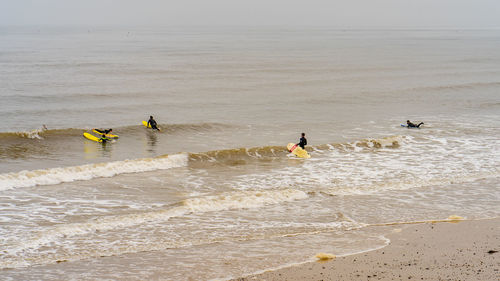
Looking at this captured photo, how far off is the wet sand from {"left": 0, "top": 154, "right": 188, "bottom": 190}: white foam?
12104mm

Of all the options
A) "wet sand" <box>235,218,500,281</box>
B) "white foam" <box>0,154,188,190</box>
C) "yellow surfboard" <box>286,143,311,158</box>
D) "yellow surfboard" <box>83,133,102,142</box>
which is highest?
"yellow surfboard" <box>83,133,102,142</box>

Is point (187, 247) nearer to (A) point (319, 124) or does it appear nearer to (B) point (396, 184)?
(B) point (396, 184)

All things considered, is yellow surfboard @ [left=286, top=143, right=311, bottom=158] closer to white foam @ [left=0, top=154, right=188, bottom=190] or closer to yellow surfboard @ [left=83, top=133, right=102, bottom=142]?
white foam @ [left=0, top=154, right=188, bottom=190]

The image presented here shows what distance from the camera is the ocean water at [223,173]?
13.9m

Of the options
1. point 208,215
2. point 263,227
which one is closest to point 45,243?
point 208,215

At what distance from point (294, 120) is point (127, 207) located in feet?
65.7

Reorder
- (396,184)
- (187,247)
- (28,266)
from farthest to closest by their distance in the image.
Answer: (396,184)
(187,247)
(28,266)

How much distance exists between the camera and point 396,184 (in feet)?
68.5

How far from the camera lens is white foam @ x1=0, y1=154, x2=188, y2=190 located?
20.8 meters

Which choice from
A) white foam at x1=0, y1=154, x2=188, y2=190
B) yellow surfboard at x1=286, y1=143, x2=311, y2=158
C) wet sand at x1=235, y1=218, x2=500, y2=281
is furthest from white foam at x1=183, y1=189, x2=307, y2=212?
yellow surfboard at x1=286, y1=143, x2=311, y2=158

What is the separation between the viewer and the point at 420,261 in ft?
40.6

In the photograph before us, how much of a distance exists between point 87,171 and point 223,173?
18.8ft

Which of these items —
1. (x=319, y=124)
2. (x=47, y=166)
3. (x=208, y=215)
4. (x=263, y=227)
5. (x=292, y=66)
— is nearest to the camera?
(x=263, y=227)

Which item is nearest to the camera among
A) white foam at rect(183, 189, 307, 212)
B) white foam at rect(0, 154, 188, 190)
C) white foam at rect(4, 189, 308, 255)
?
white foam at rect(4, 189, 308, 255)
